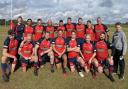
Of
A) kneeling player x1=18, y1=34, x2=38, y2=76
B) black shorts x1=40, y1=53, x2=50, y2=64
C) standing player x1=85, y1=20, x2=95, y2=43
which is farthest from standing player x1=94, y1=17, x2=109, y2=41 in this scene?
kneeling player x1=18, y1=34, x2=38, y2=76

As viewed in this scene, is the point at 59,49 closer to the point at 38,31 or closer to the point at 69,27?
the point at 38,31

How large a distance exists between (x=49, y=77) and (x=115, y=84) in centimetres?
282

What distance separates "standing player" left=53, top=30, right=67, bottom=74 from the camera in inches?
516

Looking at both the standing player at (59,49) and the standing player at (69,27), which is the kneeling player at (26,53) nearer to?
the standing player at (59,49)

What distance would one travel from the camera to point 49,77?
40.1 ft

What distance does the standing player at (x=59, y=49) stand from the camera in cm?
1312

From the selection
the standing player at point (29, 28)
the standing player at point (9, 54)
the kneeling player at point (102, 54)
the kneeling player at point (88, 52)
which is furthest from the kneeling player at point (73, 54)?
the standing player at point (9, 54)

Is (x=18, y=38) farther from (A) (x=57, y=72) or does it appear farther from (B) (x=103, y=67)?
(B) (x=103, y=67)

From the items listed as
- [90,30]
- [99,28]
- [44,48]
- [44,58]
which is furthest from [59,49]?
[99,28]

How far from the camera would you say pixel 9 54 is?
12.5 metres

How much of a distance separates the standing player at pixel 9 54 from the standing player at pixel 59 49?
1836 millimetres

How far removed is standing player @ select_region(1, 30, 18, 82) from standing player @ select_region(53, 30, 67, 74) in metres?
1.84

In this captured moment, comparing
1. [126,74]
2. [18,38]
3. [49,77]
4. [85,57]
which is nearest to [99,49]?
[85,57]

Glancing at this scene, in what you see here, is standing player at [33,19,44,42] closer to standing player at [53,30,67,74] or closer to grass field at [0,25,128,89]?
standing player at [53,30,67,74]
